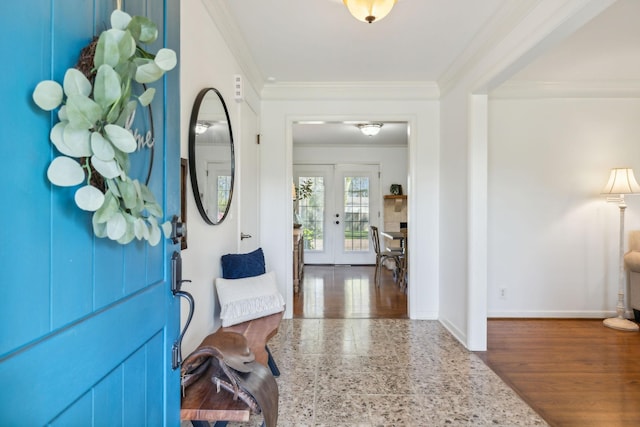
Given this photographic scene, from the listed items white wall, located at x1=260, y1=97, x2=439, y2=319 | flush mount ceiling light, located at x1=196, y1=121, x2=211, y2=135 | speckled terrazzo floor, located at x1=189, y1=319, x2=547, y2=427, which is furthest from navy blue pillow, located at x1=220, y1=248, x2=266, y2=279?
white wall, located at x1=260, y1=97, x2=439, y2=319

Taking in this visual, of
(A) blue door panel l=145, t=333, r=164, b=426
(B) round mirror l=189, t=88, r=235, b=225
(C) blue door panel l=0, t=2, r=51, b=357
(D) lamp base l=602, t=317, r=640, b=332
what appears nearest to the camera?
(C) blue door panel l=0, t=2, r=51, b=357

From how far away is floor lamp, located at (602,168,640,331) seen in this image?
11.6 ft

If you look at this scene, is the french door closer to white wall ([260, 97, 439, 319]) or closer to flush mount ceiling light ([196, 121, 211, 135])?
white wall ([260, 97, 439, 319])

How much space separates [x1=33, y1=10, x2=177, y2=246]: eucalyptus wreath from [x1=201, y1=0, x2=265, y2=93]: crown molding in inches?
64.4

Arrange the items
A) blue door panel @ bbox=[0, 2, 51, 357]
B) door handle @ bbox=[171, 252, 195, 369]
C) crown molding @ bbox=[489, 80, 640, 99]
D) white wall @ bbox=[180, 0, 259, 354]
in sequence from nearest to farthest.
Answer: blue door panel @ bbox=[0, 2, 51, 357]
door handle @ bbox=[171, 252, 195, 369]
white wall @ bbox=[180, 0, 259, 354]
crown molding @ bbox=[489, 80, 640, 99]

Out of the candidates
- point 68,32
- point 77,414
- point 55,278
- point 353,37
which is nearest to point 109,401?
point 77,414

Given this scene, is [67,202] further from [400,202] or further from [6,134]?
[400,202]

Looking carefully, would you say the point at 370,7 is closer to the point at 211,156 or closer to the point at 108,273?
the point at 211,156

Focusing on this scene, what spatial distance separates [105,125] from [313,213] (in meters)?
6.85

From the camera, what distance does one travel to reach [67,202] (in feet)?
2.22

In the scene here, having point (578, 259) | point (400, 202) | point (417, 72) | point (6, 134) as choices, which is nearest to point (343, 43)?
point (417, 72)

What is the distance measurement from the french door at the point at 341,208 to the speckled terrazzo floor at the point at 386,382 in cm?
401

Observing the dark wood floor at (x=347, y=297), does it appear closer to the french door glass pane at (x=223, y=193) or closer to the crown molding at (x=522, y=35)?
the french door glass pane at (x=223, y=193)

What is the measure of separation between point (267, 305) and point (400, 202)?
5.40 metres
